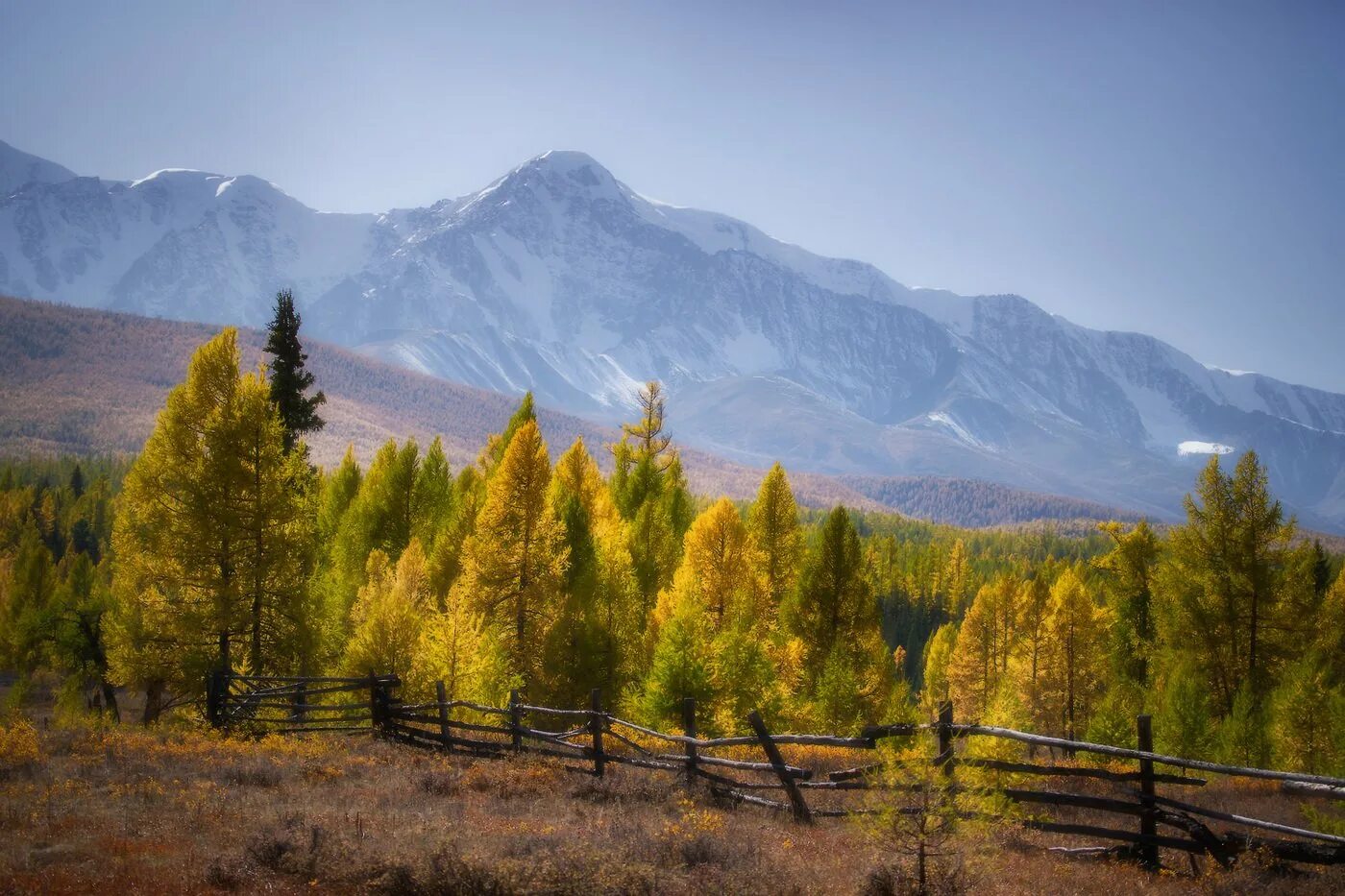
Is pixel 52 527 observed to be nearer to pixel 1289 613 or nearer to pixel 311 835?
pixel 311 835

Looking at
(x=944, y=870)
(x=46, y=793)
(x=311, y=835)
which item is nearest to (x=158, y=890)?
(x=311, y=835)

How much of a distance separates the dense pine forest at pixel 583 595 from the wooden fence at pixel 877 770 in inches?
74.5

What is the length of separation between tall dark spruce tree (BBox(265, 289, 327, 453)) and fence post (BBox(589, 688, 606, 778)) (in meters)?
17.1

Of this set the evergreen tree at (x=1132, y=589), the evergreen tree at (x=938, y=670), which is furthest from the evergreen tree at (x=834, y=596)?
the evergreen tree at (x=938, y=670)

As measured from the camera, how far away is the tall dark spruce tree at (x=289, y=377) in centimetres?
2911

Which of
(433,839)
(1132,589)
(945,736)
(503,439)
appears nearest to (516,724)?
(433,839)

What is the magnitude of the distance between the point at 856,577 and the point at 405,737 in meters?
17.2

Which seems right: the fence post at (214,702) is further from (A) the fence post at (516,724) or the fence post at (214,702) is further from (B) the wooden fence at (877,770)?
(A) the fence post at (516,724)

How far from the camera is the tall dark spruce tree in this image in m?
29.1

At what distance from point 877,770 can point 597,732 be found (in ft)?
24.3

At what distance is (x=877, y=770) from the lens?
11336mm

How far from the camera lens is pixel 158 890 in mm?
8898

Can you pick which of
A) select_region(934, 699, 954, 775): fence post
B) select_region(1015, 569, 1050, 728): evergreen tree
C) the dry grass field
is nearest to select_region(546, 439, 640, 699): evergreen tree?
the dry grass field

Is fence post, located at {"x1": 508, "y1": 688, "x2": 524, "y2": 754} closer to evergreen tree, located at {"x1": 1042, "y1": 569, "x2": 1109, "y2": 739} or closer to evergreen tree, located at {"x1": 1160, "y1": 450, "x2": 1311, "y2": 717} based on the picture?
evergreen tree, located at {"x1": 1160, "y1": 450, "x2": 1311, "y2": 717}
